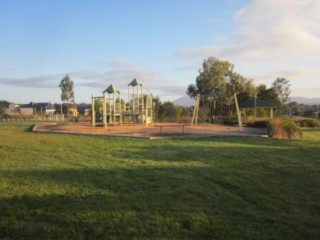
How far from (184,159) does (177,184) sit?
275 centimetres

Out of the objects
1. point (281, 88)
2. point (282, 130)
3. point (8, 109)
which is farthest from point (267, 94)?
point (8, 109)

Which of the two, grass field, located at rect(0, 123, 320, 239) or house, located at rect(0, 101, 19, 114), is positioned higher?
house, located at rect(0, 101, 19, 114)

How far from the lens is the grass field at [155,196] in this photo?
4191 millimetres

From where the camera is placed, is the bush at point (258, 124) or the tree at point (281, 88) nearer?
the bush at point (258, 124)

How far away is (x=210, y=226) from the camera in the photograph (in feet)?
14.4

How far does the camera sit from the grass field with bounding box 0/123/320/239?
4.19 metres

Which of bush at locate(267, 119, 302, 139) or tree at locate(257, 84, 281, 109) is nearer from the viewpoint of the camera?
bush at locate(267, 119, 302, 139)

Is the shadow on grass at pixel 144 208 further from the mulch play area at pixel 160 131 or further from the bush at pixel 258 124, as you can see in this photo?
the bush at pixel 258 124

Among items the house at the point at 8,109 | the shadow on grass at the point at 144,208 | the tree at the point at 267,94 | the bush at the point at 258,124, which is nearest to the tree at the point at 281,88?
the tree at the point at 267,94

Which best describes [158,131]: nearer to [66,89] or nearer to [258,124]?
[258,124]

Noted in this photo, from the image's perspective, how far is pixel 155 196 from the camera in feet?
17.9

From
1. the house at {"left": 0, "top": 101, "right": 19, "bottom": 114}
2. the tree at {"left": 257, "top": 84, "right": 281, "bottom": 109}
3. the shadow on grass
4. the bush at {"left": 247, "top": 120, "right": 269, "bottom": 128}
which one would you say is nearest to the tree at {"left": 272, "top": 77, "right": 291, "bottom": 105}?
the tree at {"left": 257, "top": 84, "right": 281, "bottom": 109}

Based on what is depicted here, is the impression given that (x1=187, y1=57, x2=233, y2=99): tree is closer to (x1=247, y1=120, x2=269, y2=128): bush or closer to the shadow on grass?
(x1=247, y1=120, x2=269, y2=128): bush

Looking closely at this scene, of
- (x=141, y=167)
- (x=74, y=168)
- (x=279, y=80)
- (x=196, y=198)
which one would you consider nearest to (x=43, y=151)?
(x=74, y=168)
